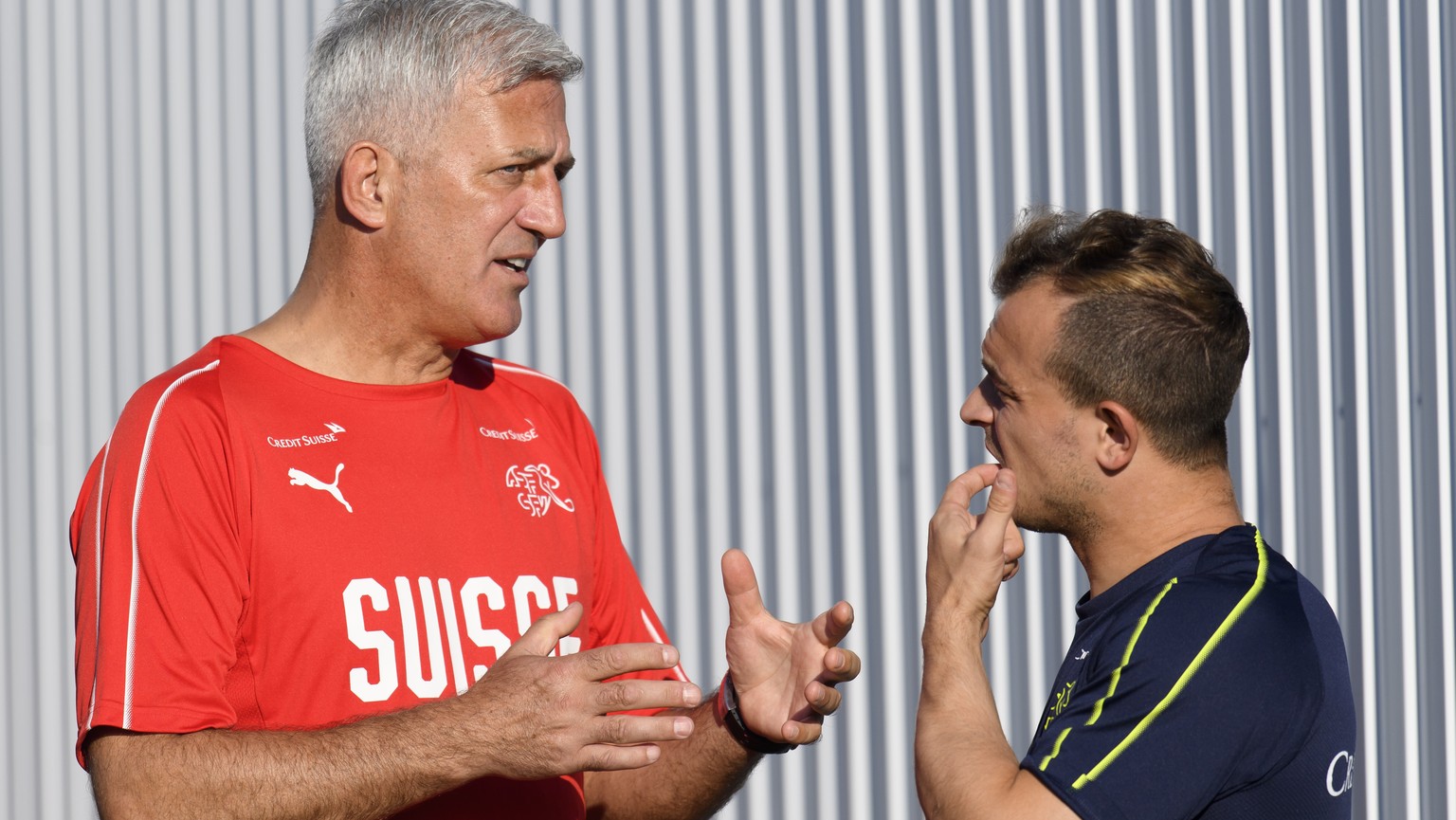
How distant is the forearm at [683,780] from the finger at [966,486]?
22.8 inches

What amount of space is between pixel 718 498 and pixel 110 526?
1.96m

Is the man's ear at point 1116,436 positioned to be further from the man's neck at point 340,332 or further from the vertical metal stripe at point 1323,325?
the vertical metal stripe at point 1323,325

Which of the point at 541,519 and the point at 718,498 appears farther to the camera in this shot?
the point at 718,498

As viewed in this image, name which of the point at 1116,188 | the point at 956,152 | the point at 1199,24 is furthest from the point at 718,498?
the point at 1199,24

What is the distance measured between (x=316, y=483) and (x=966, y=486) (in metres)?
1.05

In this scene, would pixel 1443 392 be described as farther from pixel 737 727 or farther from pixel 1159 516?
pixel 737 727

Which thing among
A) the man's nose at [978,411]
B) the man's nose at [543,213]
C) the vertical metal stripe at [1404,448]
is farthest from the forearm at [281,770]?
the vertical metal stripe at [1404,448]

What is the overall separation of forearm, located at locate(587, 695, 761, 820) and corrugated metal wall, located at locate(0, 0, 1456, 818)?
45.9 inches

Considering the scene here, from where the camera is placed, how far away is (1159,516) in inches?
87.2

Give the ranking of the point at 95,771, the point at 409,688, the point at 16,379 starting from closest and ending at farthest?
1. the point at 95,771
2. the point at 409,688
3. the point at 16,379

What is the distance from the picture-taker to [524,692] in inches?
74.8

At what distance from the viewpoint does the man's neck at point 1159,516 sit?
7.23 ft

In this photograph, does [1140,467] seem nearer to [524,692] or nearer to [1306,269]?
[524,692]

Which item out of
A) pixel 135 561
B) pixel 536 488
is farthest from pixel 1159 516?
pixel 135 561
